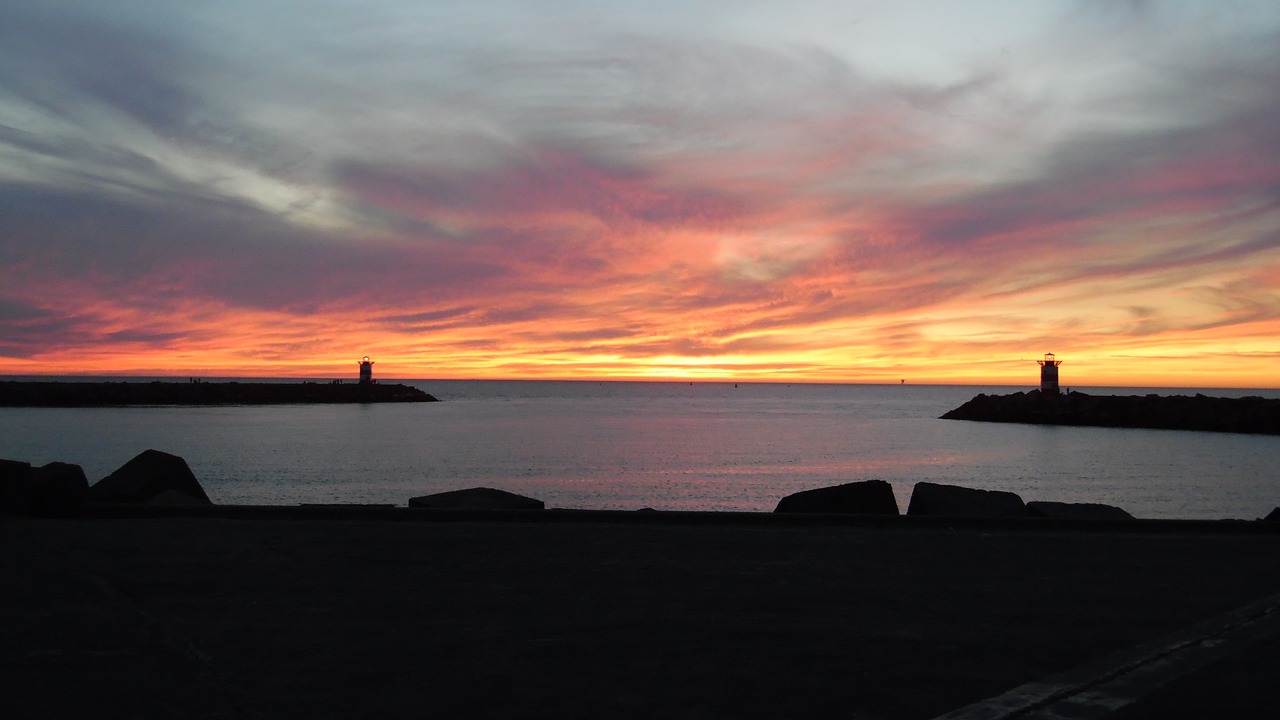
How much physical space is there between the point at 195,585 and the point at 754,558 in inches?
172

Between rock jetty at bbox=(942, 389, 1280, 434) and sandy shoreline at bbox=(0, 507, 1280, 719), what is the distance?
80597 millimetres

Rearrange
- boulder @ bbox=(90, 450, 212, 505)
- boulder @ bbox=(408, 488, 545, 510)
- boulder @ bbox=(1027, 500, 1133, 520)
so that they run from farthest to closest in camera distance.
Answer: boulder @ bbox=(90, 450, 212, 505), boulder @ bbox=(408, 488, 545, 510), boulder @ bbox=(1027, 500, 1133, 520)

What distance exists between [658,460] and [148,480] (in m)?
36.6

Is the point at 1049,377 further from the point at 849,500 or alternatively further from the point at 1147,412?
the point at 849,500

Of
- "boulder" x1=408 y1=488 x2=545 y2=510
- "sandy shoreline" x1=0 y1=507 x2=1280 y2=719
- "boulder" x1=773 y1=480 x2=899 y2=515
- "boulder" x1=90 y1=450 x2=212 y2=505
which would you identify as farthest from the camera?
"boulder" x1=90 y1=450 x2=212 y2=505

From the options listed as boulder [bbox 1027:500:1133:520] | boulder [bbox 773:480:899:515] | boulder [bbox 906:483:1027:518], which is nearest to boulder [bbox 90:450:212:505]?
boulder [bbox 773:480:899:515]

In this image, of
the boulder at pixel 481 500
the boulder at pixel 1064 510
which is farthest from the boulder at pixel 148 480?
the boulder at pixel 1064 510

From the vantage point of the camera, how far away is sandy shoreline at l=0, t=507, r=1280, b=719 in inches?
180

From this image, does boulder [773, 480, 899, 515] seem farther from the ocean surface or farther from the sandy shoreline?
the ocean surface

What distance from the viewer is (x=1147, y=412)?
8744 centimetres

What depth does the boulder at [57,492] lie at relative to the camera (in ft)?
35.3

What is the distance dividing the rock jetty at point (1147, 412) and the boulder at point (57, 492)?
85978mm

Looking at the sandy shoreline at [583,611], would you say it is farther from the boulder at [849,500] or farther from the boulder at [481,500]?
the boulder at [849,500]

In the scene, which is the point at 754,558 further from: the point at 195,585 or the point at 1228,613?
the point at 195,585
